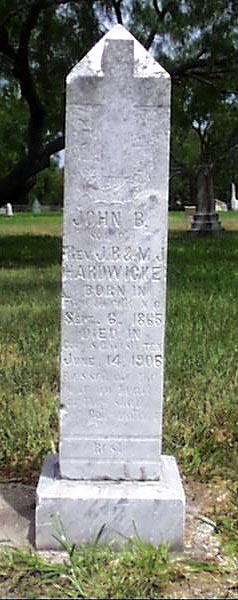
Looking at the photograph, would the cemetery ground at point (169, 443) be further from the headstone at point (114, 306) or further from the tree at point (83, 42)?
the tree at point (83, 42)

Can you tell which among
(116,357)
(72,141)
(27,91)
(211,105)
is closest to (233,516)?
(116,357)

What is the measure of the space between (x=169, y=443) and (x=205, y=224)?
22.1 meters

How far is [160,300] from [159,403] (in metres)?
0.42

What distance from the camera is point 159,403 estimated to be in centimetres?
343

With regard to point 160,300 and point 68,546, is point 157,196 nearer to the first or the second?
point 160,300

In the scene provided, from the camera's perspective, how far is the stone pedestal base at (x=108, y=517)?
10.9 feet

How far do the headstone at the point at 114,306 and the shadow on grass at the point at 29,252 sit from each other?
9836 mm

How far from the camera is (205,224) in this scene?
26.1m

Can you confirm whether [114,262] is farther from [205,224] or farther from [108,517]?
[205,224]

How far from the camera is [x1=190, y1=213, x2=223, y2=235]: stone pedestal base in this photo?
25814 millimetres

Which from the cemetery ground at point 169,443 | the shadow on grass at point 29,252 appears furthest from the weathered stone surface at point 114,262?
the shadow on grass at point 29,252

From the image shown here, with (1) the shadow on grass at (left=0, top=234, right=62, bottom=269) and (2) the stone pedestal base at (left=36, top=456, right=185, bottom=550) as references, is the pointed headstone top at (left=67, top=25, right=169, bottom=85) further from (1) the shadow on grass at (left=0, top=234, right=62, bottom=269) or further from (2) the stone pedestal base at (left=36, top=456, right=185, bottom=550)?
(1) the shadow on grass at (left=0, top=234, right=62, bottom=269)

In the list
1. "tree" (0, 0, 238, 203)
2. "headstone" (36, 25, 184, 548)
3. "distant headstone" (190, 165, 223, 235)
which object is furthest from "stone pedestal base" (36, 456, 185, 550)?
"distant headstone" (190, 165, 223, 235)

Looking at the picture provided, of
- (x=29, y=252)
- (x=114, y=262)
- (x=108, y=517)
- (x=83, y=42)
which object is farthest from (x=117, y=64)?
(x=29, y=252)
